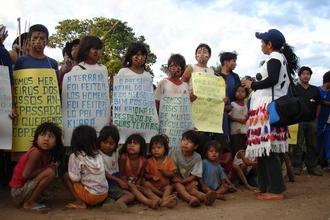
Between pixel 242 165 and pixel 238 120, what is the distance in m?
0.71

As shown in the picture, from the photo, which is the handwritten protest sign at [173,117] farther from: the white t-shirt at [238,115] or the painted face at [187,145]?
the white t-shirt at [238,115]

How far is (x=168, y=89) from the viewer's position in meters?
6.18

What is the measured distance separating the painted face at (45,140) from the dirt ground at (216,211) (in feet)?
2.28

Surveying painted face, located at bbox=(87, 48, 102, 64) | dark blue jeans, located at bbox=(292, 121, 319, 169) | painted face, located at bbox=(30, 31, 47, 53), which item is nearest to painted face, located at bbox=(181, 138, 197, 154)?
painted face, located at bbox=(87, 48, 102, 64)

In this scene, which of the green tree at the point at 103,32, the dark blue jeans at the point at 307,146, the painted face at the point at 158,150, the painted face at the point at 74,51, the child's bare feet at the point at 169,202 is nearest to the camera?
the child's bare feet at the point at 169,202

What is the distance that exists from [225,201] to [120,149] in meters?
1.43

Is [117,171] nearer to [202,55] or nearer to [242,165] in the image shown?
[242,165]

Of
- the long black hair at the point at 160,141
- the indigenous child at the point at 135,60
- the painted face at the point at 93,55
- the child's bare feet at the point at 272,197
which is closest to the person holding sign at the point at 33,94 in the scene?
the painted face at the point at 93,55

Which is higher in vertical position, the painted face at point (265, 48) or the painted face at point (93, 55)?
the painted face at point (265, 48)

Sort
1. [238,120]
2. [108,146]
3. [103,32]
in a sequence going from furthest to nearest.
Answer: [103,32]
[238,120]
[108,146]

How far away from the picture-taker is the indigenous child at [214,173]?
5950 mm

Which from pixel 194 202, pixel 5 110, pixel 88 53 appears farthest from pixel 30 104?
pixel 194 202

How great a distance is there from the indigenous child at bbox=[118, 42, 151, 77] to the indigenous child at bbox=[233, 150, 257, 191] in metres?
1.86

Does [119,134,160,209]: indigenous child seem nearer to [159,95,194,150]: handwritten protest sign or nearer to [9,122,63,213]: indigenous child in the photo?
[159,95,194,150]: handwritten protest sign
